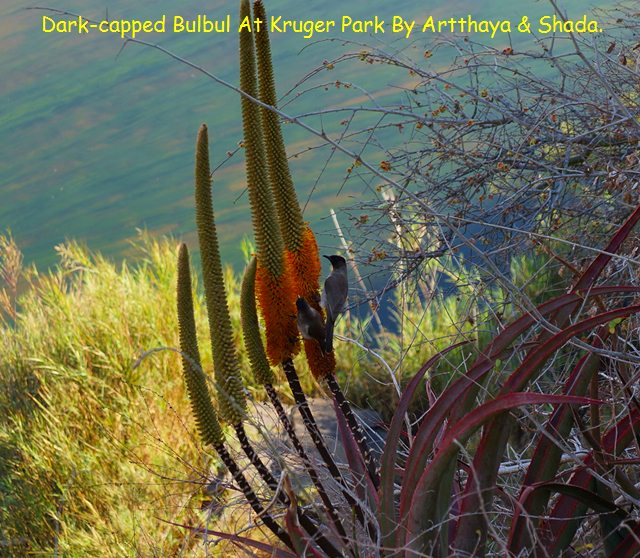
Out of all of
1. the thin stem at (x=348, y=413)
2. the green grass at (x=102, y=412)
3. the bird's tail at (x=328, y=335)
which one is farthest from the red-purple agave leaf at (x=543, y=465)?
the green grass at (x=102, y=412)

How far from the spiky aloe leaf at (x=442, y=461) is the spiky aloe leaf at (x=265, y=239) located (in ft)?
1.65

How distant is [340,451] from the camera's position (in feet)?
15.4

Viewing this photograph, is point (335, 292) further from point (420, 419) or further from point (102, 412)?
point (102, 412)

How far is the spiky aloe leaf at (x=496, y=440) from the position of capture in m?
1.51

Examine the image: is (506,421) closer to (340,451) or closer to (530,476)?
(530,476)

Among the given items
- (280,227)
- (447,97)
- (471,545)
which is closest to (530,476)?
(471,545)

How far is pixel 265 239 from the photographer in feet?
6.30

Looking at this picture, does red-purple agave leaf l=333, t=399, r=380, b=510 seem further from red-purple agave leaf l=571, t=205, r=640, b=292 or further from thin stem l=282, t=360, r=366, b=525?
red-purple agave leaf l=571, t=205, r=640, b=292

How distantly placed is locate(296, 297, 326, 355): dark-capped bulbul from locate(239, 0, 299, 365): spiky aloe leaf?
0.34ft

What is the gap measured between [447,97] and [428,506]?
187 centimetres

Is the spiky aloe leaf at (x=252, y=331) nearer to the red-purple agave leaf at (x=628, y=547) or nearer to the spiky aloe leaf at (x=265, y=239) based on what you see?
the spiky aloe leaf at (x=265, y=239)

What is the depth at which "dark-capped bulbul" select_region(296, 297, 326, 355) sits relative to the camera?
6.04 ft

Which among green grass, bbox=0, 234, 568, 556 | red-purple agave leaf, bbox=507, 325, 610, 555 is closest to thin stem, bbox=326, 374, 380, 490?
red-purple agave leaf, bbox=507, 325, 610, 555

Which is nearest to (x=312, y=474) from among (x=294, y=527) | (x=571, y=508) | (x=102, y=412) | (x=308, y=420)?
(x=308, y=420)
